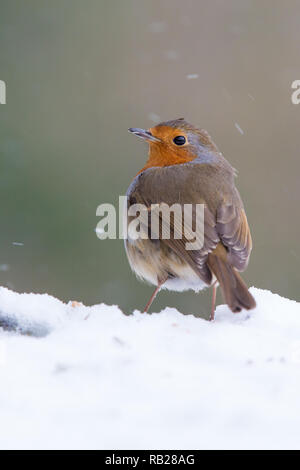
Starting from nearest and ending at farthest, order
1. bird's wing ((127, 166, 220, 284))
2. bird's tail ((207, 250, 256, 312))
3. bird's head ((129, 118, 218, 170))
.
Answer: bird's tail ((207, 250, 256, 312)), bird's wing ((127, 166, 220, 284)), bird's head ((129, 118, 218, 170))

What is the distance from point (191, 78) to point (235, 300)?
5.62 metres

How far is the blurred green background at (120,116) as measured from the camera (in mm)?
6859

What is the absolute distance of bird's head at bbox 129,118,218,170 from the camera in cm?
399

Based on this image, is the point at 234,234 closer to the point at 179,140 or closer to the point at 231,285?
the point at 231,285

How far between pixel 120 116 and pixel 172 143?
12.9 feet

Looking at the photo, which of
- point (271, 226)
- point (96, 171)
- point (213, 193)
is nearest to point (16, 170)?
point (96, 171)

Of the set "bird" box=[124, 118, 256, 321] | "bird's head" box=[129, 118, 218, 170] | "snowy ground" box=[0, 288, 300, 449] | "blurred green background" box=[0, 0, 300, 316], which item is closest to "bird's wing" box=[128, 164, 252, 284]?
"bird" box=[124, 118, 256, 321]

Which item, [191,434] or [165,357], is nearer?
[191,434]

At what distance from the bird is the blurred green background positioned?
2.61 m

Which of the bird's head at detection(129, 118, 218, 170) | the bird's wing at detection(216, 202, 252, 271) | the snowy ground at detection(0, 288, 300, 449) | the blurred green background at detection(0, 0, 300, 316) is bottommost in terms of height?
the snowy ground at detection(0, 288, 300, 449)

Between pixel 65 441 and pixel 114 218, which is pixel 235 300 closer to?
pixel 65 441

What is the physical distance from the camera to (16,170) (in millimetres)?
7227

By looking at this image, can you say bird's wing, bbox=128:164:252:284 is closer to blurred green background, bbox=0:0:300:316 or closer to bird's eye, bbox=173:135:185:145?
bird's eye, bbox=173:135:185:145

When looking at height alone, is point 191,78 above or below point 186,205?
above
